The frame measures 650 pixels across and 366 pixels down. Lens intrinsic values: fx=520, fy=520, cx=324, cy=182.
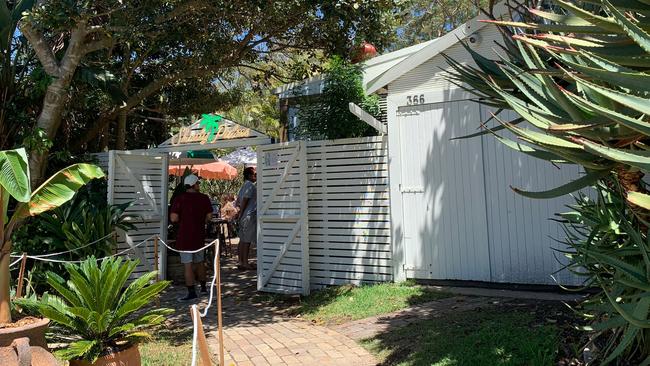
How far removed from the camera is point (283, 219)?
8719mm

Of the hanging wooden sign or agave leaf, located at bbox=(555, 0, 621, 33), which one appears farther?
the hanging wooden sign

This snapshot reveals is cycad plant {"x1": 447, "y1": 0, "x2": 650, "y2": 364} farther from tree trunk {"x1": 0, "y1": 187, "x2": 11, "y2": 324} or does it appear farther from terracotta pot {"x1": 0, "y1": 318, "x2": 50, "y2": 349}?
tree trunk {"x1": 0, "y1": 187, "x2": 11, "y2": 324}

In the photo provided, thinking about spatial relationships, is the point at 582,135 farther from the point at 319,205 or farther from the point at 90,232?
the point at 90,232

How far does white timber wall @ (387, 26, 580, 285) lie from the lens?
7094 mm

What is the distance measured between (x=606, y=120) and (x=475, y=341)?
2.61 metres

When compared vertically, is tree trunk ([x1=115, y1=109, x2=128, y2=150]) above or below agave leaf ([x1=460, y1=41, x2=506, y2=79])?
above

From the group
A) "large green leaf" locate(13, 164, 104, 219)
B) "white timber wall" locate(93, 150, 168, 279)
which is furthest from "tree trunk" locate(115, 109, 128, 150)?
"large green leaf" locate(13, 164, 104, 219)

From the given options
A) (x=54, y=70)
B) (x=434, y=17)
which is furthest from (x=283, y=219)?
(x=434, y=17)

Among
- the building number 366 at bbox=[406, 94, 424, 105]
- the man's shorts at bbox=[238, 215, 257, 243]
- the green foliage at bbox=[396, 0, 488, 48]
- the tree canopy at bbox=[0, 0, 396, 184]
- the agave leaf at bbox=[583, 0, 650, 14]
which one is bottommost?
the man's shorts at bbox=[238, 215, 257, 243]

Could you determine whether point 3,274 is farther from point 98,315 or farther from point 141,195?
point 141,195

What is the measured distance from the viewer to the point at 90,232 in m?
8.57

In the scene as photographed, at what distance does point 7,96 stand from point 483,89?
27.9ft

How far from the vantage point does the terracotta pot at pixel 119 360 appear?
4.54m

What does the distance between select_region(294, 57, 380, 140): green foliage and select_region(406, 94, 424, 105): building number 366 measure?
1.00 meters
